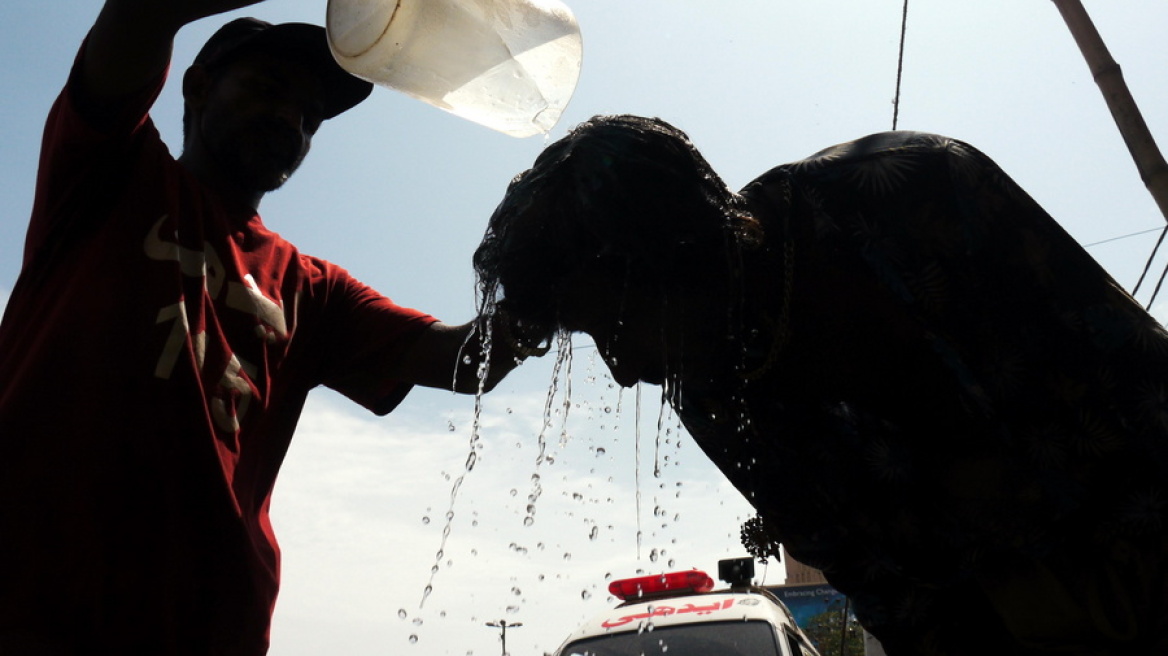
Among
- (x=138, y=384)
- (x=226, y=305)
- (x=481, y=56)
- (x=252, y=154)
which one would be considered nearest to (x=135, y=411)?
(x=138, y=384)

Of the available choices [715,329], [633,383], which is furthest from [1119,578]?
[633,383]

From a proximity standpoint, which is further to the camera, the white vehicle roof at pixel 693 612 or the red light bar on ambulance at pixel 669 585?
the red light bar on ambulance at pixel 669 585

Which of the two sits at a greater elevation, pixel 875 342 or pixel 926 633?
pixel 875 342

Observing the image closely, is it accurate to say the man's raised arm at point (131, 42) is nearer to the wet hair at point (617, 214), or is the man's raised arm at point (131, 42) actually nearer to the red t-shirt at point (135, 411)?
the red t-shirt at point (135, 411)

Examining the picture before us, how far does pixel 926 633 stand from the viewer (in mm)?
1674

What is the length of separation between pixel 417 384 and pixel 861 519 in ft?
4.84

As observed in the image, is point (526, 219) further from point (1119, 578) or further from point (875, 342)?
point (1119, 578)

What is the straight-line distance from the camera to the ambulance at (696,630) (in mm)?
5000

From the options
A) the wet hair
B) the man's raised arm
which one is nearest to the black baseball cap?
the man's raised arm

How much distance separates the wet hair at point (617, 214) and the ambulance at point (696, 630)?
3845mm

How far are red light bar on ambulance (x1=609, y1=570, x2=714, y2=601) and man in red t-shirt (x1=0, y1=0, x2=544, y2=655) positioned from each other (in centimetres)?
434

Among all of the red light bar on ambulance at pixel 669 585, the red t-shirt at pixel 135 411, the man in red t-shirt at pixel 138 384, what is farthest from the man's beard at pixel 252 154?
the red light bar on ambulance at pixel 669 585

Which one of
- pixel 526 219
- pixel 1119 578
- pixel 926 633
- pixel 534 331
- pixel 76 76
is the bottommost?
pixel 926 633

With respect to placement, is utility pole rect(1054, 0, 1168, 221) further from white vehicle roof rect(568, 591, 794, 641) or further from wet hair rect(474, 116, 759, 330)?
wet hair rect(474, 116, 759, 330)
